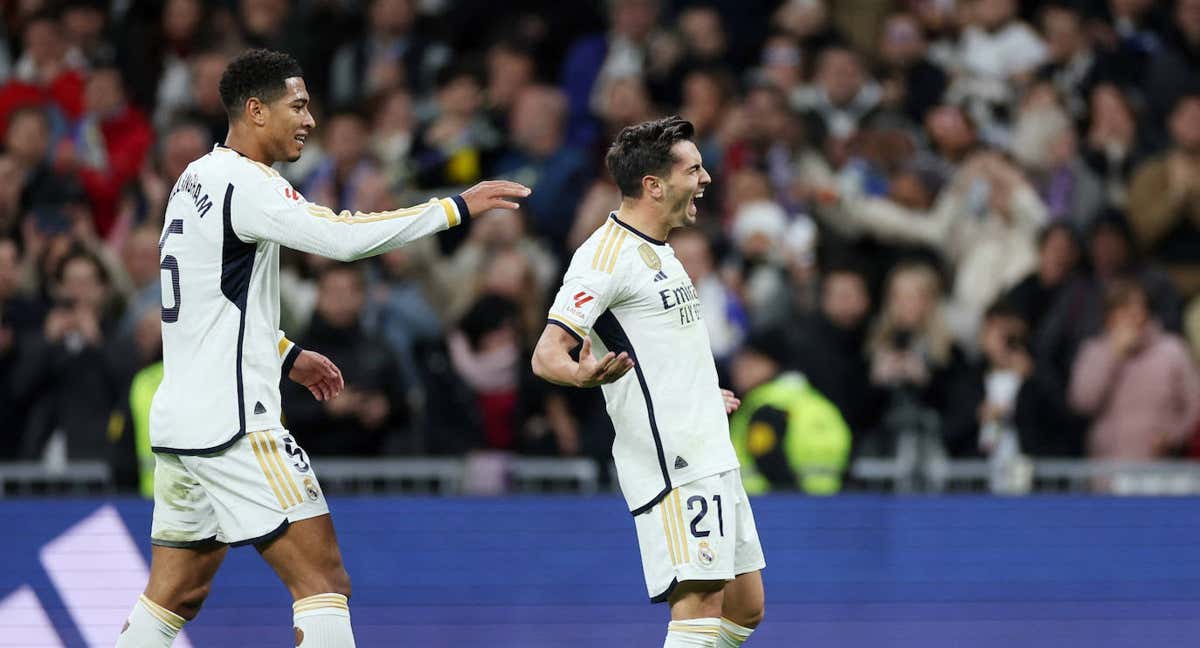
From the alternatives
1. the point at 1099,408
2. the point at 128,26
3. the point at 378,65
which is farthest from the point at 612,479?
the point at 128,26

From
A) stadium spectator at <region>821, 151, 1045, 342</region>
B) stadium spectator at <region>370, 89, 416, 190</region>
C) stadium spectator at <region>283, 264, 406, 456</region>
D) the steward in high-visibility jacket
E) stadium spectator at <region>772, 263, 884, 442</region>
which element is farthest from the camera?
stadium spectator at <region>370, 89, 416, 190</region>

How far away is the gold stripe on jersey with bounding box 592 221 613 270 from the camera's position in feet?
20.9

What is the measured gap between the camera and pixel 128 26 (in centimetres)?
1394

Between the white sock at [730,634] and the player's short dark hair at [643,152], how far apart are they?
159 cm

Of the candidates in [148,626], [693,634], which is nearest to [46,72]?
[148,626]

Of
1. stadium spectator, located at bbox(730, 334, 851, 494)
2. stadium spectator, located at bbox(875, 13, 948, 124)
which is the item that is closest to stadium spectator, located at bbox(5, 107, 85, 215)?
stadium spectator, located at bbox(730, 334, 851, 494)

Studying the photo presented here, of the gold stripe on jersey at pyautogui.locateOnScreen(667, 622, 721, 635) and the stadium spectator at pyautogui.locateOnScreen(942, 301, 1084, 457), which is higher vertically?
the stadium spectator at pyautogui.locateOnScreen(942, 301, 1084, 457)

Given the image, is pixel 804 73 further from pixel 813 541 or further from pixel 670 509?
pixel 670 509

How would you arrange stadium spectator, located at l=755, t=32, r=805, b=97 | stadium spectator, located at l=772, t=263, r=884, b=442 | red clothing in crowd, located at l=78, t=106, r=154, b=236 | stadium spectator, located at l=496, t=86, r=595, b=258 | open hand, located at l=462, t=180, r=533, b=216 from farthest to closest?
stadium spectator, located at l=755, t=32, r=805, b=97, red clothing in crowd, located at l=78, t=106, r=154, b=236, stadium spectator, located at l=496, t=86, r=595, b=258, stadium spectator, located at l=772, t=263, r=884, b=442, open hand, located at l=462, t=180, r=533, b=216

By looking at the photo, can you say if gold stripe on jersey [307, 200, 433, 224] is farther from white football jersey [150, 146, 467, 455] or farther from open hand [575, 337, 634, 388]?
open hand [575, 337, 634, 388]

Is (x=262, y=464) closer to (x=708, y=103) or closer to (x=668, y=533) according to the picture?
(x=668, y=533)

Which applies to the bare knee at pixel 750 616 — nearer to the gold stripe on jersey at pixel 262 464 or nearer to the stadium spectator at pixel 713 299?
the gold stripe on jersey at pixel 262 464

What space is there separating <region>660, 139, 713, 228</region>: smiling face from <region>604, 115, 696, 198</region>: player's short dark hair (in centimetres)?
2

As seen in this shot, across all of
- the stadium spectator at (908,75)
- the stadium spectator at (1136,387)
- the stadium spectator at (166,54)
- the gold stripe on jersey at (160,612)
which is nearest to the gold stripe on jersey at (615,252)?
the gold stripe on jersey at (160,612)
